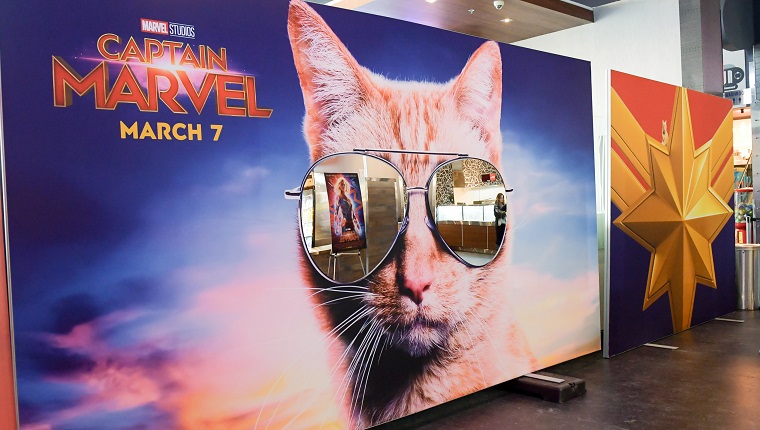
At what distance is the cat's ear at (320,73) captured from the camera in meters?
3.06

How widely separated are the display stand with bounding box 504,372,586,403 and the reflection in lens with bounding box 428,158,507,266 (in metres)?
0.80

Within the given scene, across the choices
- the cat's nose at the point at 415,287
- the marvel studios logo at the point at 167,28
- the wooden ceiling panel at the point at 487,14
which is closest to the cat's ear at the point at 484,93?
the cat's nose at the point at 415,287

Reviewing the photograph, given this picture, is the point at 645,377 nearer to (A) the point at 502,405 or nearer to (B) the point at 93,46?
(A) the point at 502,405

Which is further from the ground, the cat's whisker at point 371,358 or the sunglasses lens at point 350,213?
the sunglasses lens at point 350,213

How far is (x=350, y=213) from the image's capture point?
10.5ft

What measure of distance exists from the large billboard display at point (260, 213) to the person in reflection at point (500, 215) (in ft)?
0.15

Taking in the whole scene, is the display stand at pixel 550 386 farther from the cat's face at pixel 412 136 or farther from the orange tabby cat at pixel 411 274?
the cat's face at pixel 412 136

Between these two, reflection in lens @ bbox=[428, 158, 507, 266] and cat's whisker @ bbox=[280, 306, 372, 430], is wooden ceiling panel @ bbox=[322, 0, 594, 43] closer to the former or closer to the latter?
reflection in lens @ bbox=[428, 158, 507, 266]

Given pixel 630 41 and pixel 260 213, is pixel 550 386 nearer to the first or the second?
pixel 260 213

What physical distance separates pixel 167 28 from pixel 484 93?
1.96 meters

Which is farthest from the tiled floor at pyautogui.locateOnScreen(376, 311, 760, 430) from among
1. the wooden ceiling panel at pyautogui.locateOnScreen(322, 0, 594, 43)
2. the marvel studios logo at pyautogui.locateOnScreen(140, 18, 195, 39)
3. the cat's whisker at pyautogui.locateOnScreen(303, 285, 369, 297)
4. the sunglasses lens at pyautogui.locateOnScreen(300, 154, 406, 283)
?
the wooden ceiling panel at pyautogui.locateOnScreen(322, 0, 594, 43)

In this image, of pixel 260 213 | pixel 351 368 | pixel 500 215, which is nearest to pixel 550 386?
pixel 500 215

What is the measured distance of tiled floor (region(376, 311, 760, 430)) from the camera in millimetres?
3465

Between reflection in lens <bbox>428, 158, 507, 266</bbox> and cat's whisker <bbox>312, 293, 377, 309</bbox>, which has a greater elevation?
reflection in lens <bbox>428, 158, 507, 266</bbox>
